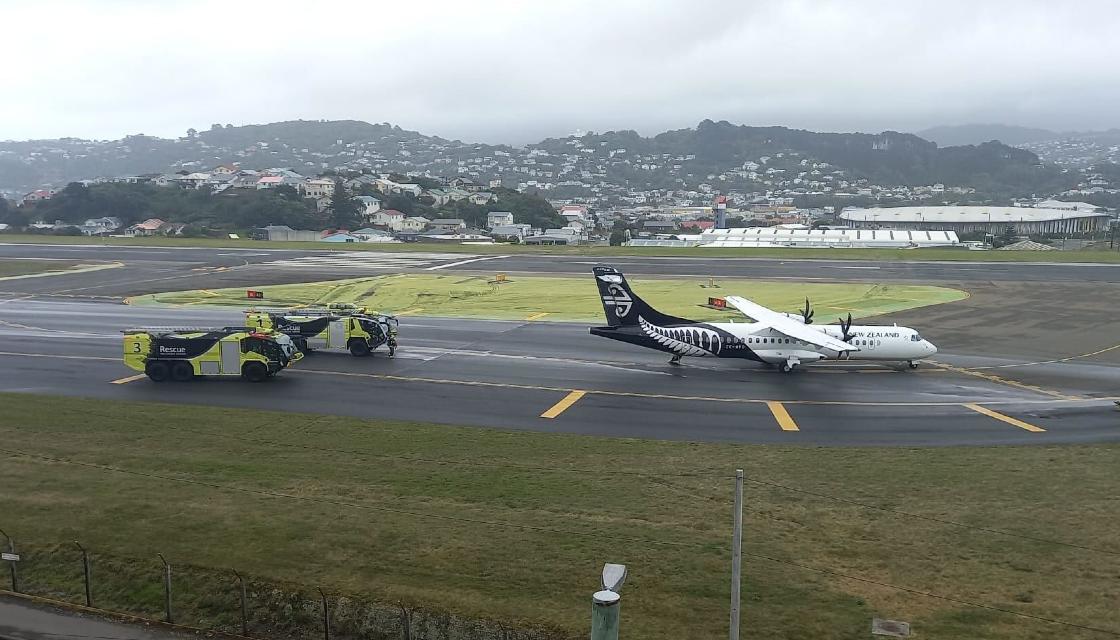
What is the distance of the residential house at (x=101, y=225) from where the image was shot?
179 meters

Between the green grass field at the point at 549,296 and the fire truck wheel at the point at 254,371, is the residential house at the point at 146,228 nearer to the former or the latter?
the green grass field at the point at 549,296

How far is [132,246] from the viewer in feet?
416

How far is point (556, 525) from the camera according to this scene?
71.2 ft

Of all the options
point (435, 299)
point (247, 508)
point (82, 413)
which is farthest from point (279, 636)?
point (435, 299)

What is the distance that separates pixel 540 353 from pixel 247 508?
26.7 meters

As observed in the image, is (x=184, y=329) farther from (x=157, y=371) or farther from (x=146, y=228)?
(x=146, y=228)

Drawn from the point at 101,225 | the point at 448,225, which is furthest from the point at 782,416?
the point at 101,225

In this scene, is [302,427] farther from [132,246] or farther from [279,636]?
[132,246]

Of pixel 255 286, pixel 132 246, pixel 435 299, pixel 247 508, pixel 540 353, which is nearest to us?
pixel 247 508

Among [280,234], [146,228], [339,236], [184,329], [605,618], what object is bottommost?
[184,329]

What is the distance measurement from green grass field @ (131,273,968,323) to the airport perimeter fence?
4366cm

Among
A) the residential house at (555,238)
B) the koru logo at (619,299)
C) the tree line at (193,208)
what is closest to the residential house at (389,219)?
the tree line at (193,208)

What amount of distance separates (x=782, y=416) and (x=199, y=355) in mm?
28948

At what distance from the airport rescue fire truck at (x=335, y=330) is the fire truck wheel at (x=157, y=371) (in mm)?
7369
